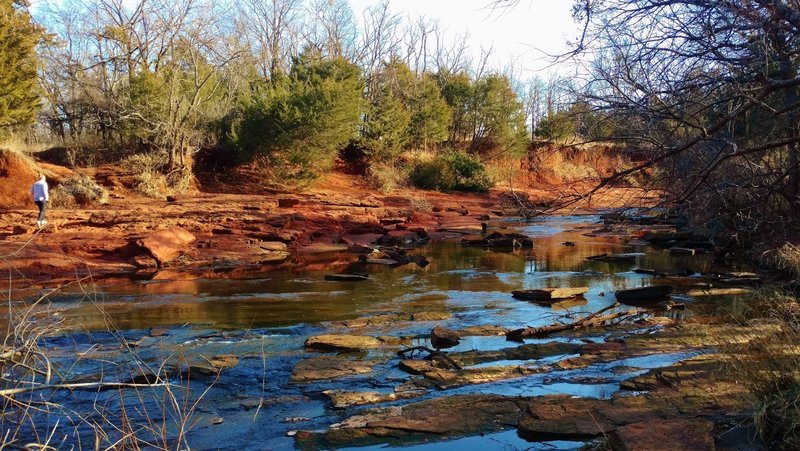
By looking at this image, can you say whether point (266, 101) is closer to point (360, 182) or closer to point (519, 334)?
point (360, 182)

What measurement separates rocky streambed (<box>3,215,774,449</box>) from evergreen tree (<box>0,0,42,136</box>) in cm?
1353

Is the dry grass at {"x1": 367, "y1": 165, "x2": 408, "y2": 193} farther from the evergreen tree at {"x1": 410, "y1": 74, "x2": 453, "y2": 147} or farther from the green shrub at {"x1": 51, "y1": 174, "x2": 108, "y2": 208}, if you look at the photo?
the green shrub at {"x1": 51, "y1": 174, "x2": 108, "y2": 208}

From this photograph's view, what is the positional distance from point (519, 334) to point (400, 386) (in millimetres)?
2610

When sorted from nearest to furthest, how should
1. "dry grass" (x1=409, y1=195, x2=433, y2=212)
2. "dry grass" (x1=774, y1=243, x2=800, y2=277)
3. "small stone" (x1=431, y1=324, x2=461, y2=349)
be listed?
"small stone" (x1=431, y1=324, x2=461, y2=349)
"dry grass" (x1=774, y1=243, x2=800, y2=277)
"dry grass" (x1=409, y1=195, x2=433, y2=212)

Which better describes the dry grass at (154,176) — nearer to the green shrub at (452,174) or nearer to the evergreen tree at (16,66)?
the evergreen tree at (16,66)

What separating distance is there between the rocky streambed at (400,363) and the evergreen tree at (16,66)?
13.5 m

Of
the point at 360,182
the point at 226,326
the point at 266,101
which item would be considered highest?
the point at 266,101

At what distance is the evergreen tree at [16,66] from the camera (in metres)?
23.5

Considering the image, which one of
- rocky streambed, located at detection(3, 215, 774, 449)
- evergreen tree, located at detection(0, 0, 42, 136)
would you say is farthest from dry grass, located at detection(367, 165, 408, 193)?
rocky streambed, located at detection(3, 215, 774, 449)

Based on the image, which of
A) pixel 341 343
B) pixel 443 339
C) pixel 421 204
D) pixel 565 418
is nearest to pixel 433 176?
pixel 421 204

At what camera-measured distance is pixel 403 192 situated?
35094 mm

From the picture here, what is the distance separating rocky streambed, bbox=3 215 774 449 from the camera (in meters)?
5.56

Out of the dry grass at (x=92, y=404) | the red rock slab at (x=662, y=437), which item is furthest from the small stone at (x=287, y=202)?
the red rock slab at (x=662, y=437)

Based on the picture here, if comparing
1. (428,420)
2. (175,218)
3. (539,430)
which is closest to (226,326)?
(428,420)
